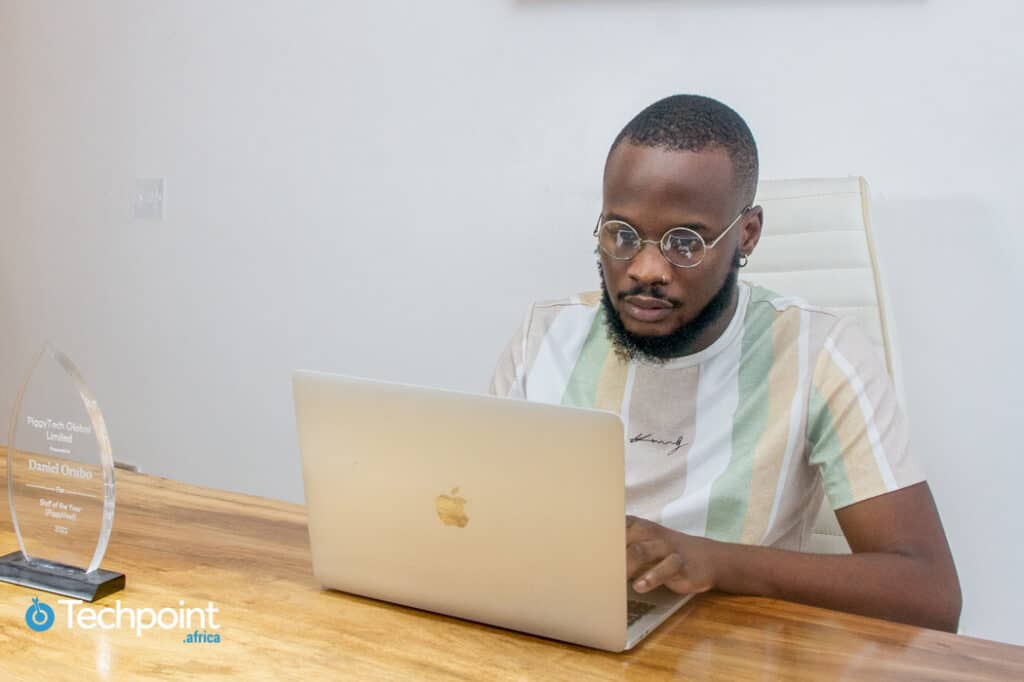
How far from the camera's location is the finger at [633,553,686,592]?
42.3 inches

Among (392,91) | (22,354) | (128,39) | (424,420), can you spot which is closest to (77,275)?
(22,354)

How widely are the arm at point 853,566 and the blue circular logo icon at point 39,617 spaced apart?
1.78 ft

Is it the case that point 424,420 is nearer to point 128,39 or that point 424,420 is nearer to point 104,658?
point 104,658

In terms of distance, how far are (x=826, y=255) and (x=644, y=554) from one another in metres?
0.75

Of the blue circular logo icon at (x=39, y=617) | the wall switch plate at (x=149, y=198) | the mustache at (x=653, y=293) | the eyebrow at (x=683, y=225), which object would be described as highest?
the wall switch plate at (x=149, y=198)

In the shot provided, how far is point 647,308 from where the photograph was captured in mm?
1461

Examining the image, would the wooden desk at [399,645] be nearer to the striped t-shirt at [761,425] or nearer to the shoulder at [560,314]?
the striped t-shirt at [761,425]

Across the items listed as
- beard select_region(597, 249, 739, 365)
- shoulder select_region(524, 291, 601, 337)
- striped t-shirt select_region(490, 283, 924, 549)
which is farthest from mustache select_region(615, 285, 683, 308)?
shoulder select_region(524, 291, 601, 337)

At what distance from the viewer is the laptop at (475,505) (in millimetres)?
962

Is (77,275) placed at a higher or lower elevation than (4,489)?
higher

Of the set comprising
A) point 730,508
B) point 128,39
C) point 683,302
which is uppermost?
point 128,39

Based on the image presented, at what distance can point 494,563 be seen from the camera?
1014 millimetres

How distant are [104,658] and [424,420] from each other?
34 cm

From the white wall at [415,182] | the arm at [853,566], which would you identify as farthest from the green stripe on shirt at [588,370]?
the white wall at [415,182]
